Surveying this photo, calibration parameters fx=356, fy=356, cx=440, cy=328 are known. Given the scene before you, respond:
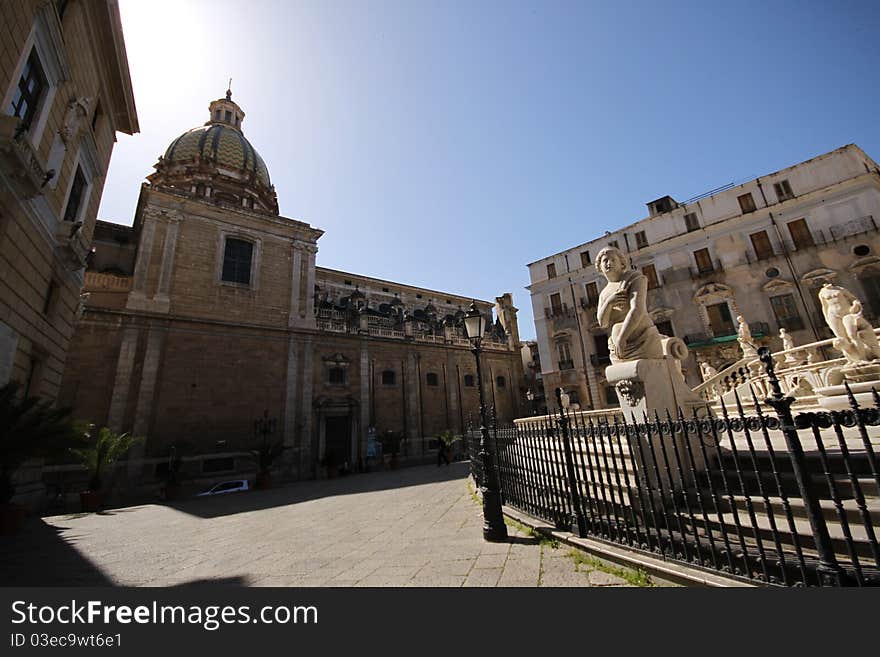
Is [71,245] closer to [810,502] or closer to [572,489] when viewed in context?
[572,489]

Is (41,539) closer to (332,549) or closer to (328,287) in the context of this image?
(332,549)

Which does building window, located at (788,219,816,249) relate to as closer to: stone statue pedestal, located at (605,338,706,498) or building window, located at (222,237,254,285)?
stone statue pedestal, located at (605,338,706,498)

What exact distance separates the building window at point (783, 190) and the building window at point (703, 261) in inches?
155

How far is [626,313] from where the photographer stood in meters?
4.86

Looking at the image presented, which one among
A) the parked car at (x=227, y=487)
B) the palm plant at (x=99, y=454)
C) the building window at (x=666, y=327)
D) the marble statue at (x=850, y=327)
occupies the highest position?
the building window at (x=666, y=327)

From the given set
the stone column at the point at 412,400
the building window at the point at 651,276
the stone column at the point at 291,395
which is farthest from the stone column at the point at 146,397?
the building window at the point at 651,276

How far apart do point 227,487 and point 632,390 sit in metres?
16.1

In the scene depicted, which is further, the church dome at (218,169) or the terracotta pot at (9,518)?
the church dome at (218,169)

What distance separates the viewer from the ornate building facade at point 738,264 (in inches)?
646

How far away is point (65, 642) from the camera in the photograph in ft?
7.35

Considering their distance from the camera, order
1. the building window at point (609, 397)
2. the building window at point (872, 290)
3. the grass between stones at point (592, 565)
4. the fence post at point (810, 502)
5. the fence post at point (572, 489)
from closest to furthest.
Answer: the fence post at point (810, 502) → the grass between stones at point (592, 565) → the fence post at point (572, 489) → the building window at point (872, 290) → the building window at point (609, 397)

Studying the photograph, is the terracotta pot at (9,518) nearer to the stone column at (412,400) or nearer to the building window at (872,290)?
the stone column at (412,400)

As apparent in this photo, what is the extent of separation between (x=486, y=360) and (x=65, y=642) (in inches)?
1047

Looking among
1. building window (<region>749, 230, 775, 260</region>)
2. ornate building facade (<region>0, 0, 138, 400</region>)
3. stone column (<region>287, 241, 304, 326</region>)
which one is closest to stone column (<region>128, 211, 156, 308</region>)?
ornate building facade (<region>0, 0, 138, 400</region>)
